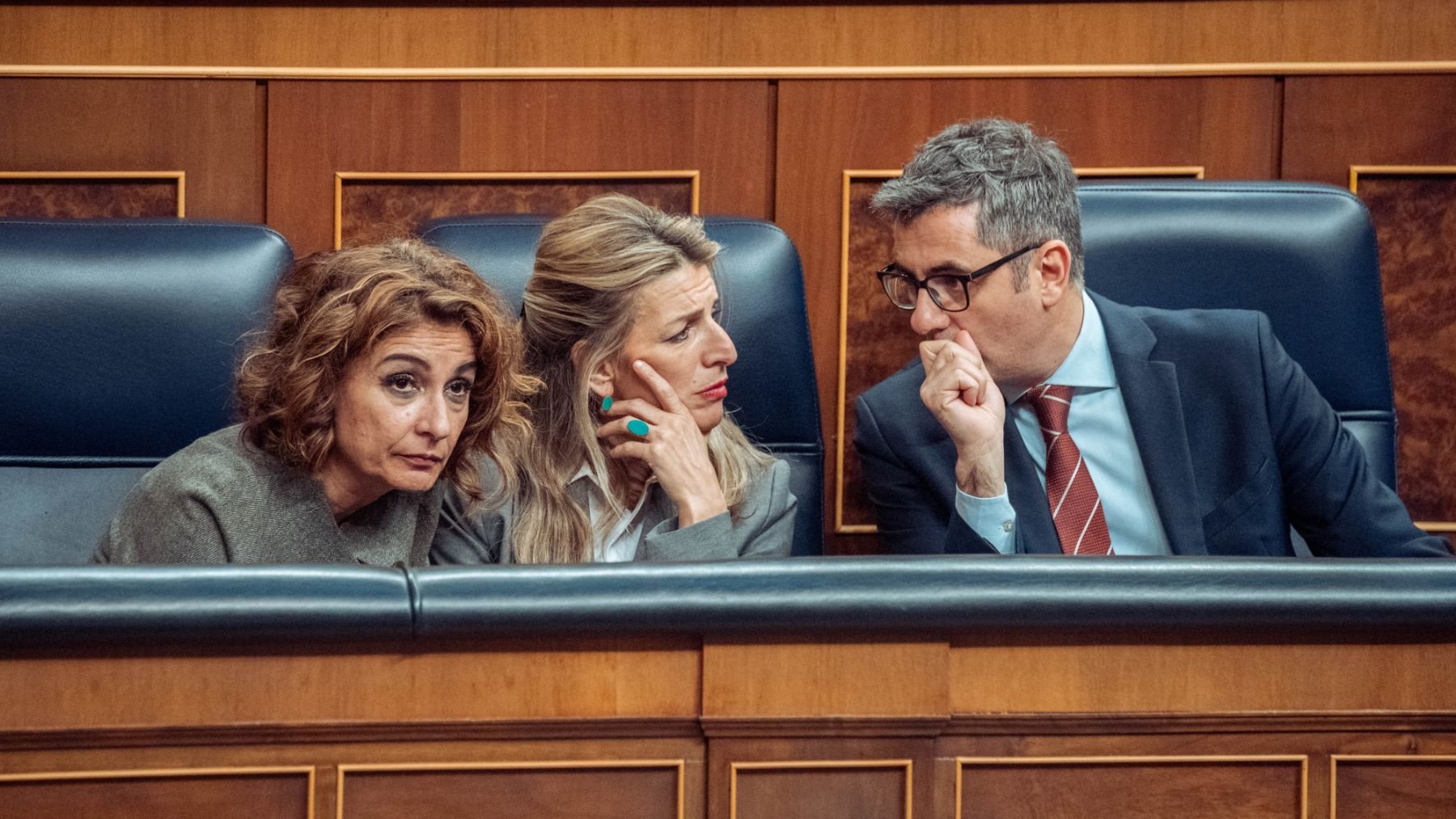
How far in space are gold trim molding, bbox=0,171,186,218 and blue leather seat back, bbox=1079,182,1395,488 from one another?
99cm

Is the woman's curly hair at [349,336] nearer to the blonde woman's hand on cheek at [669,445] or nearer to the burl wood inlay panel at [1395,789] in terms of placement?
the blonde woman's hand on cheek at [669,445]

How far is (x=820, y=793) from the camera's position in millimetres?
700

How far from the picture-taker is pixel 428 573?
0.68m

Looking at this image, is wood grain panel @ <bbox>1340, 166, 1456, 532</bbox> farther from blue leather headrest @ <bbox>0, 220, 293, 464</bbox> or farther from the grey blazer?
blue leather headrest @ <bbox>0, 220, 293, 464</bbox>

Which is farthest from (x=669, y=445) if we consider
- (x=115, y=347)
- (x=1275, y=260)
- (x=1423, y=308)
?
(x=1423, y=308)

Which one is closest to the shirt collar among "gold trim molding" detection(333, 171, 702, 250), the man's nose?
the man's nose

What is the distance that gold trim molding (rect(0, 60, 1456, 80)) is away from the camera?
1610 millimetres

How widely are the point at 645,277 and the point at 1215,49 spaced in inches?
30.2

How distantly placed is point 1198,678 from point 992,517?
1.77 ft

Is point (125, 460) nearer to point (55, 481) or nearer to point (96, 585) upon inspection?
point (55, 481)

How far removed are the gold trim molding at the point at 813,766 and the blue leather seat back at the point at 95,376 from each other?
774 millimetres

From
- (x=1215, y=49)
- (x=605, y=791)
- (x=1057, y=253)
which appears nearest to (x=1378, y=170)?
(x=1215, y=49)

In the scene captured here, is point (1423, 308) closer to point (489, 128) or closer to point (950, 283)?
point (950, 283)

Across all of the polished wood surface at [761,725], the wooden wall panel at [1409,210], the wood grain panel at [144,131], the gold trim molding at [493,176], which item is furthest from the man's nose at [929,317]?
the wood grain panel at [144,131]
